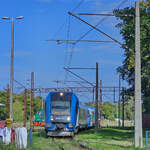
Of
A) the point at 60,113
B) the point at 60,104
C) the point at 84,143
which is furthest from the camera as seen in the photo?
the point at 60,104

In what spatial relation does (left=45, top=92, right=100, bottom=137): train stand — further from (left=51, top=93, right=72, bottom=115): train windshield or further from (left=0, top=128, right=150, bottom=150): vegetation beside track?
(left=0, top=128, right=150, bottom=150): vegetation beside track

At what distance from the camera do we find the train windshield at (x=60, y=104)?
27078 mm

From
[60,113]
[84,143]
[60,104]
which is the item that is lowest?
[84,143]

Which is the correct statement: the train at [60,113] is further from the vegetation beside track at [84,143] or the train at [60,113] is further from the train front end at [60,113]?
the vegetation beside track at [84,143]

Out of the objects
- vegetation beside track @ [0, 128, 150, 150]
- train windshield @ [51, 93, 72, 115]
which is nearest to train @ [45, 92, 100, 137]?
train windshield @ [51, 93, 72, 115]

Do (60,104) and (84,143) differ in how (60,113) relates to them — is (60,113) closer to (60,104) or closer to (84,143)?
(60,104)

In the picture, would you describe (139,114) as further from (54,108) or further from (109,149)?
(54,108)

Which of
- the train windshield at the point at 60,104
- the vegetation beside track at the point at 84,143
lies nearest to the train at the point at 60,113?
the train windshield at the point at 60,104

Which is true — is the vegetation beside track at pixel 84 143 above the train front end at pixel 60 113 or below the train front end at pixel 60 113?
below

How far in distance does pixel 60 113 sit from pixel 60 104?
65cm

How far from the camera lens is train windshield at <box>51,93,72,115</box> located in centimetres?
2708

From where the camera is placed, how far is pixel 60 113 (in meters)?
27.1

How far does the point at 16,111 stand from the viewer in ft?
227

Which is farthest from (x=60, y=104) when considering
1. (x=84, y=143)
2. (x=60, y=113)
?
(x=84, y=143)
